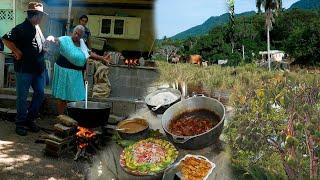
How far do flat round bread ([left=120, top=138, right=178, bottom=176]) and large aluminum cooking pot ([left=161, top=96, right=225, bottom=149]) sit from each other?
4.1 inches

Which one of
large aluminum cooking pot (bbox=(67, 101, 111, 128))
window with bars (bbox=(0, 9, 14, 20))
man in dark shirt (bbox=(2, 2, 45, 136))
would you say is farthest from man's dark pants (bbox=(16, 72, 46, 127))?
window with bars (bbox=(0, 9, 14, 20))

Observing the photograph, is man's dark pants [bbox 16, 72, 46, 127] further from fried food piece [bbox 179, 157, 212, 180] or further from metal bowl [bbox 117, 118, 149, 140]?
fried food piece [bbox 179, 157, 212, 180]

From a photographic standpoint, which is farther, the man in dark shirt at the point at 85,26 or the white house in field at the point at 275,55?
the white house in field at the point at 275,55

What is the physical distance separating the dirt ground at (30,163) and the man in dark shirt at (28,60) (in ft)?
1.05

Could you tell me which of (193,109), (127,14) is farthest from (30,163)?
(127,14)

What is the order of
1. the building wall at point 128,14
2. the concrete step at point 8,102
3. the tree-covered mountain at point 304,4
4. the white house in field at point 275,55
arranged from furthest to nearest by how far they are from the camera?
the concrete step at point 8,102 < the white house in field at point 275,55 < the building wall at point 128,14 < the tree-covered mountain at point 304,4

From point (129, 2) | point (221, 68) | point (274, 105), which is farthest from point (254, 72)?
point (129, 2)

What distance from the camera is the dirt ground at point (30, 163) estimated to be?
4.18 meters

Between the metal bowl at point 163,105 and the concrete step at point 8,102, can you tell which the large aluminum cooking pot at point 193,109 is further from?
the concrete step at point 8,102

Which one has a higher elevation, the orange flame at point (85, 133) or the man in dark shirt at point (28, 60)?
the man in dark shirt at point (28, 60)

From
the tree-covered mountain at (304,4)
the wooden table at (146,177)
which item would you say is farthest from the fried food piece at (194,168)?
the tree-covered mountain at (304,4)

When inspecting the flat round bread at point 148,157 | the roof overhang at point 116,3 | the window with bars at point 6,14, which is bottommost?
the flat round bread at point 148,157

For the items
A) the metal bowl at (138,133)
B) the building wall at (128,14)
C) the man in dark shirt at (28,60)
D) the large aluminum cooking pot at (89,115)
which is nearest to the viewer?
the metal bowl at (138,133)

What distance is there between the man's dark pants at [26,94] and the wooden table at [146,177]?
4.14 feet
